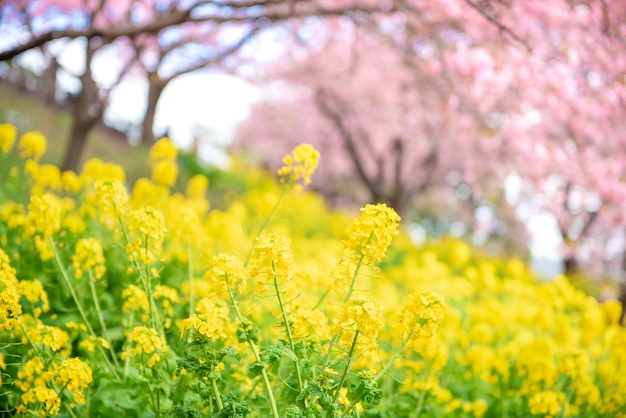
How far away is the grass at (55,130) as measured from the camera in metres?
11.4

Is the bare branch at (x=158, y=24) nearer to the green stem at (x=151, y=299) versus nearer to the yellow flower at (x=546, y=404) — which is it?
the green stem at (x=151, y=299)

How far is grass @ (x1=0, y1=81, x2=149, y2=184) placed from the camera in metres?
11.4

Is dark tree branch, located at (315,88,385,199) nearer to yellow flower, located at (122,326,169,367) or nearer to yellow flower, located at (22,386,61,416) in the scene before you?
yellow flower, located at (122,326,169,367)

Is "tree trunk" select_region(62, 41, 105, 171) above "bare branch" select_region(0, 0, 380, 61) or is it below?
below

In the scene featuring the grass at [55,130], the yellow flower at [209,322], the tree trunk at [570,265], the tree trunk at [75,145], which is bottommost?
the tree trunk at [570,265]

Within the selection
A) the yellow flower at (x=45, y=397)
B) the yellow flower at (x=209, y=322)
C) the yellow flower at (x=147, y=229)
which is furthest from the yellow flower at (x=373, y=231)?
→ the yellow flower at (x=45, y=397)

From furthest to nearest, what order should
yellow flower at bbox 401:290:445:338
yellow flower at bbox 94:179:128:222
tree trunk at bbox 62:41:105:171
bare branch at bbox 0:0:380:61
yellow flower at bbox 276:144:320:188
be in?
1. tree trunk at bbox 62:41:105:171
2. bare branch at bbox 0:0:380:61
3. yellow flower at bbox 276:144:320:188
4. yellow flower at bbox 94:179:128:222
5. yellow flower at bbox 401:290:445:338

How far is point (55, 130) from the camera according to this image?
12664 mm

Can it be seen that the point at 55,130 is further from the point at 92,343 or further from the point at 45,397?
the point at 45,397

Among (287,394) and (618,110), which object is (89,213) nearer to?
(287,394)

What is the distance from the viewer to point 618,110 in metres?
7.12

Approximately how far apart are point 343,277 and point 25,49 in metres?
3.63

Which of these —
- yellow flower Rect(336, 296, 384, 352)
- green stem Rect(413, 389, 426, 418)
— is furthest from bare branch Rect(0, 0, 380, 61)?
green stem Rect(413, 389, 426, 418)

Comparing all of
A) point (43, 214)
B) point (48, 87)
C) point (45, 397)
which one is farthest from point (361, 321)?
point (48, 87)
